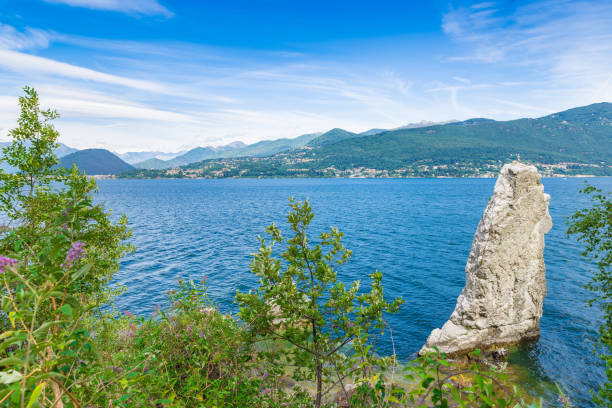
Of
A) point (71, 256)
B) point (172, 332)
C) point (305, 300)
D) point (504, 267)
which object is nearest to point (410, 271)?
point (504, 267)

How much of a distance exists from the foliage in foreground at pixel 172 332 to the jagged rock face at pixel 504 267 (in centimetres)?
1399

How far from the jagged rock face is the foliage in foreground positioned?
13994mm

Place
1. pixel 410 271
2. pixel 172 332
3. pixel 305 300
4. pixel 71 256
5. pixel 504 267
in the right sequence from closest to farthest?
pixel 71 256
pixel 305 300
pixel 172 332
pixel 504 267
pixel 410 271

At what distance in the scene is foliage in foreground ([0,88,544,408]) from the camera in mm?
2527

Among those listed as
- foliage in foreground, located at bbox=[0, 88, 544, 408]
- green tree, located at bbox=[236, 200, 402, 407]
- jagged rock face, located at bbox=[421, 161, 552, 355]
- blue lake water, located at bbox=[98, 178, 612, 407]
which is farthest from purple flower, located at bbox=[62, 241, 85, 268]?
jagged rock face, located at bbox=[421, 161, 552, 355]

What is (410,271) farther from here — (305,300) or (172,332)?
(305,300)

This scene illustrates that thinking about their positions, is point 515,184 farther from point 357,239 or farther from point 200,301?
point 357,239

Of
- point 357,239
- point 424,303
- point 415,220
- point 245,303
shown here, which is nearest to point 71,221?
point 245,303

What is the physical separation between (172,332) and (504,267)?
21820 mm

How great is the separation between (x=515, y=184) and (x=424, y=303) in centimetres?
1446

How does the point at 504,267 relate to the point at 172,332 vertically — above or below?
below

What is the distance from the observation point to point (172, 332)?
9.86 metres

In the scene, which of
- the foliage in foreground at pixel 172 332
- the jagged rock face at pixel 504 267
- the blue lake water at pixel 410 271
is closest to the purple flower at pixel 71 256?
the foliage in foreground at pixel 172 332

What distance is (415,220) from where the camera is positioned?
7281cm
